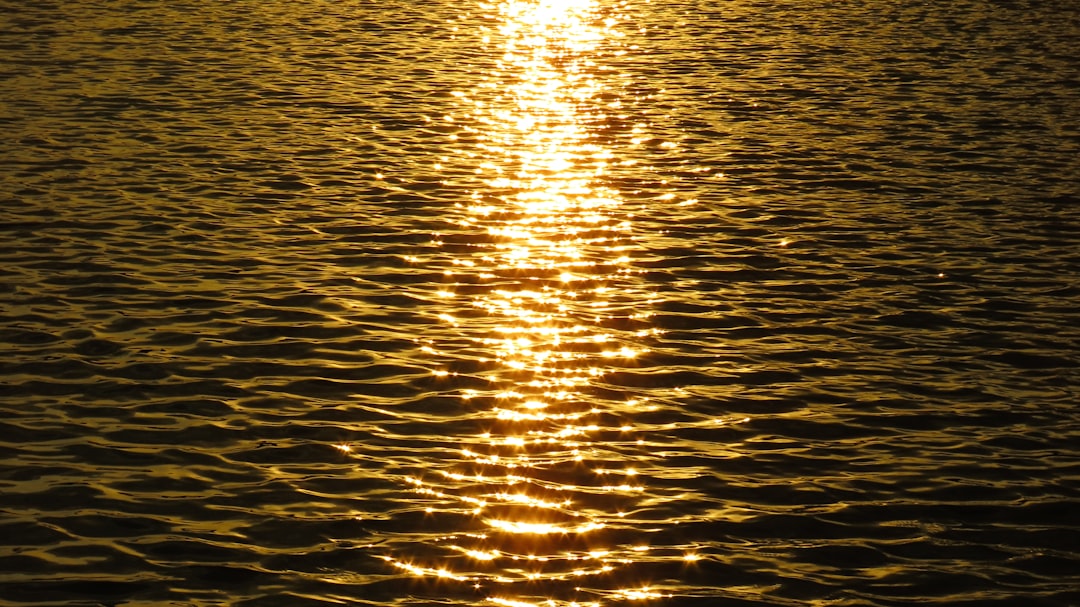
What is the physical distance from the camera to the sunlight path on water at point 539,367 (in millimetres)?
17188

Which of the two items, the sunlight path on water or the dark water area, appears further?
the dark water area

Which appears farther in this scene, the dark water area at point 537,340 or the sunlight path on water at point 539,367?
the dark water area at point 537,340

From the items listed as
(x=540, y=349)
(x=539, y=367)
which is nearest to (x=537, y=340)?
(x=540, y=349)

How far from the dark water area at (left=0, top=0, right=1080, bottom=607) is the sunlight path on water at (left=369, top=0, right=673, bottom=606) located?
0.08 metres

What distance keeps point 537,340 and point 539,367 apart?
53.1 inches

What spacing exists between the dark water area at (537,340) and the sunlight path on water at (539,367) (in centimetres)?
8

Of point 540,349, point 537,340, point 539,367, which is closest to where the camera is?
point 539,367

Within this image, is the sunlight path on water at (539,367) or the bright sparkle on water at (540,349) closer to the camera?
the sunlight path on water at (539,367)

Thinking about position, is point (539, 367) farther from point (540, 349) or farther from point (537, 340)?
point (537, 340)

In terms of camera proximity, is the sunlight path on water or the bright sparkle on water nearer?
the sunlight path on water

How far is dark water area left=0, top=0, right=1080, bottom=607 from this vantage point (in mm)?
17312

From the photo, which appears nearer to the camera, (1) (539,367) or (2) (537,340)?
(1) (539,367)

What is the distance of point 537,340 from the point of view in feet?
81.6

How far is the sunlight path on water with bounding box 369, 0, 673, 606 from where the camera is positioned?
1719cm
